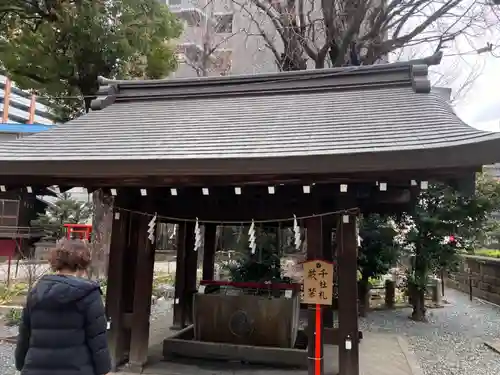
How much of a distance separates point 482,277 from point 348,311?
9.69m

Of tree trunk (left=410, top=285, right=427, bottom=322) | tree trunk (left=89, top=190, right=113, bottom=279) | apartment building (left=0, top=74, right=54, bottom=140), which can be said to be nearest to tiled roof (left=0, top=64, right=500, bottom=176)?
tree trunk (left=410, top=285, right=427, bottom=322)

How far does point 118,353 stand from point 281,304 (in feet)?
7.37

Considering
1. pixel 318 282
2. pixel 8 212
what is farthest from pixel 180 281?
pixel 8 212

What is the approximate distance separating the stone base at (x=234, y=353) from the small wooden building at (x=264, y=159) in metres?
0.62

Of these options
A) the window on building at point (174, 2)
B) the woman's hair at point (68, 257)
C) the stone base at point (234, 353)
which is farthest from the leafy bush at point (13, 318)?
the window on building at point (174, 2)

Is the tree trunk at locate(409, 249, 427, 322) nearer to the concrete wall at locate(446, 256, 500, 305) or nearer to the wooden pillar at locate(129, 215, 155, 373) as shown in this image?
the concrete wall at locate(446, 256, 500, 305)

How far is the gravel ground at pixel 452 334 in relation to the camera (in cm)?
636

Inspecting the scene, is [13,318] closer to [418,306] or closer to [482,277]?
[418,306]

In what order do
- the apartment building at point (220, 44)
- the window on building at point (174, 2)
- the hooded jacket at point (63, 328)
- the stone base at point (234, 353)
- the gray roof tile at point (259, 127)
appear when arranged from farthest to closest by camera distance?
the window on building at point (174, 2)
the apartment building at point (220, 44)
the stone base at point (234, 353)
the gray roof tile at point (259, 127)
the hooded jacket at point (63, 328)

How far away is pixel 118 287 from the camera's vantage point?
215 inches

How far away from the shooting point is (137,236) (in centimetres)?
578

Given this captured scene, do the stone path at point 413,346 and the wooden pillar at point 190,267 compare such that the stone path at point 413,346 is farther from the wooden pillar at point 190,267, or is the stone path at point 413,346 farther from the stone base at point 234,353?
the wooden pillar at point 190,267

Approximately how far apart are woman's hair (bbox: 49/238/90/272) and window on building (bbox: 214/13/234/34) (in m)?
16.6

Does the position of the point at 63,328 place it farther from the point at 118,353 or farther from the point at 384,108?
the point at 384,108
